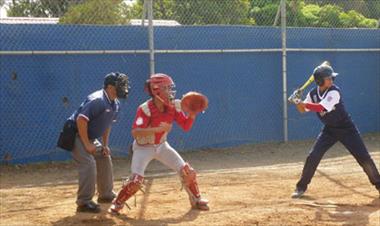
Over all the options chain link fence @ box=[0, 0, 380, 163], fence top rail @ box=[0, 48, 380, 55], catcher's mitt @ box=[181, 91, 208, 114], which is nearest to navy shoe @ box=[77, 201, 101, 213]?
catcher's mitt @ box=[181, 91, 208, 114]

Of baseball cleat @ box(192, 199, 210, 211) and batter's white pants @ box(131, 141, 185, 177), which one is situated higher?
batter's white pants @ box(131, 141, 185, 177)

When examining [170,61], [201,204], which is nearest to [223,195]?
[201,204]

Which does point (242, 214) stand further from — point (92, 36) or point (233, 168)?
point (92, 36)

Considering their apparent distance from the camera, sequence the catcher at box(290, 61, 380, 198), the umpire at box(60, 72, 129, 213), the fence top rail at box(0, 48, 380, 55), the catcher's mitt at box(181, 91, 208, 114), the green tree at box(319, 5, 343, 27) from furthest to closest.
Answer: the green tree at box(319, 5, 343, 27) < the fence top rail at box(0, 48, 380, 55) < the catcher at box(290, 61, 380, 198) < the umpire at box(60, 72, 129, 213) < the catcher's mitt at box(181, 91, 208, 114)

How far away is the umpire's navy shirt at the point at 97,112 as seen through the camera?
629cm

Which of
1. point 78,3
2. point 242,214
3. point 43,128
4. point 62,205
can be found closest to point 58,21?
point 78,3

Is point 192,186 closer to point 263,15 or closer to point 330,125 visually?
point 330,125

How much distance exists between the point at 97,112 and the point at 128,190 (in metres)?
0.92

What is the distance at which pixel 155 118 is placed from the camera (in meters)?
6.29

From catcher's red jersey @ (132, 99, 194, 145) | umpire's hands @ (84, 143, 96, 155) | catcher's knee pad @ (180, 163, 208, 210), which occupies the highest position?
catcher's red jersey @ (132, 99, 194, 145)

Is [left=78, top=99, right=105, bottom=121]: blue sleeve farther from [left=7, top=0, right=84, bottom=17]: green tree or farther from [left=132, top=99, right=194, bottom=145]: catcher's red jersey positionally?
[left=7, top=0, right=84, bottom=17]: green tree

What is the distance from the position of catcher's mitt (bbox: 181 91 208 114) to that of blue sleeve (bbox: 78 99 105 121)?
0.93 m

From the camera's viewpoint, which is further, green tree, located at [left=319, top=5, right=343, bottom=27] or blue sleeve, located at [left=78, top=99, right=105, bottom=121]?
green tree, located at [left=319, top=5, right=343, bottom=27]

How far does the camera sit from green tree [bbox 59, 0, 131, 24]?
10981 mm
